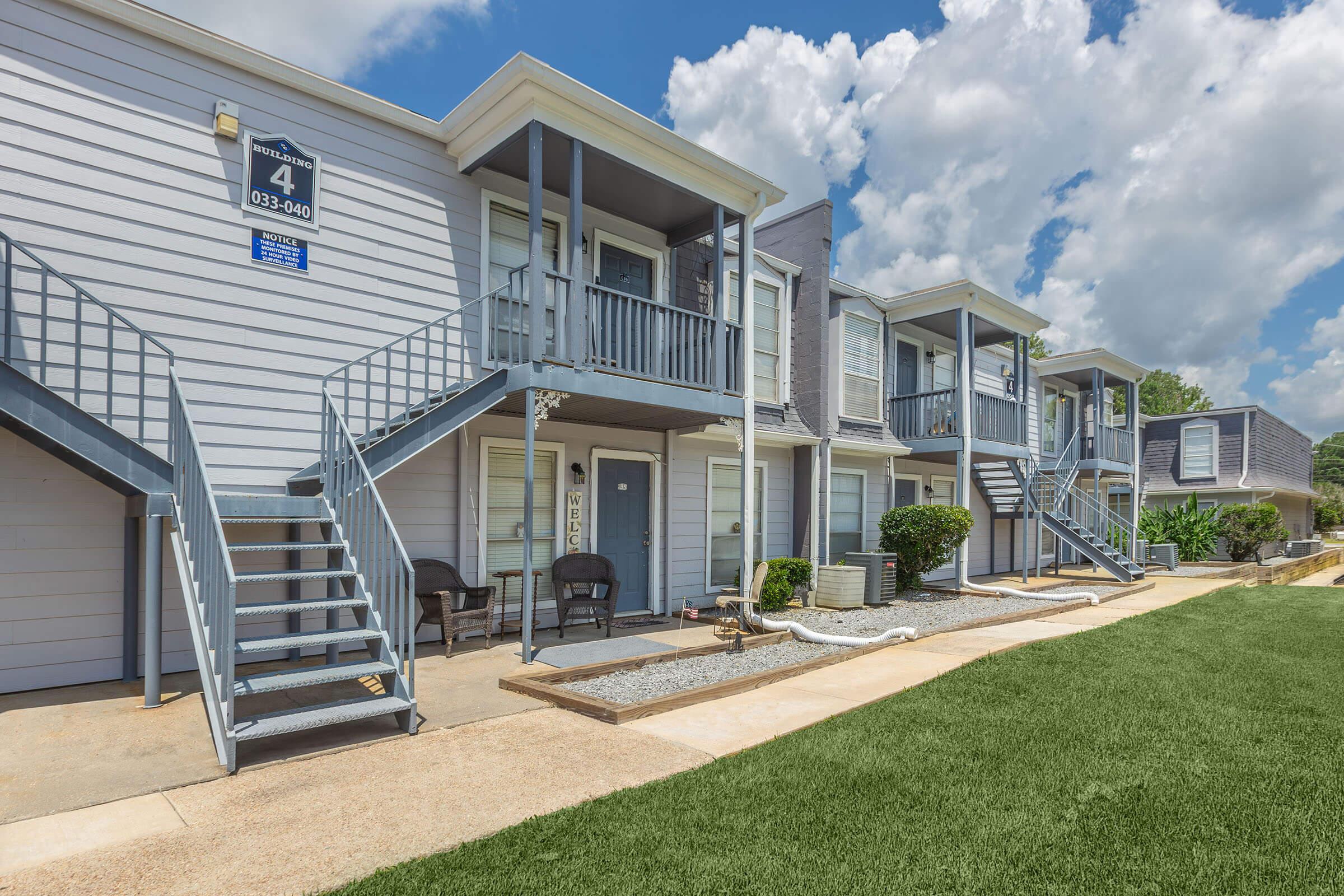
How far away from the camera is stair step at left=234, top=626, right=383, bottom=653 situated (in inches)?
178

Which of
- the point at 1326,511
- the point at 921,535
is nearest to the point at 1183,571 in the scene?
the point at 921,535

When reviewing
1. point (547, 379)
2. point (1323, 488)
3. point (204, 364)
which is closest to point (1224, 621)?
point (547, 379)

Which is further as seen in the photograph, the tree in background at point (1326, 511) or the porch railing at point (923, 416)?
the tree in background at point (1326, 511)

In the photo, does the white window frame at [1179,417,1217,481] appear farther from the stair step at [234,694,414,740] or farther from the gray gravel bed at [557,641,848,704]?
the stair step at [234,694,414,740]

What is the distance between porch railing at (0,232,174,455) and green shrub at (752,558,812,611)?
6.79 metres

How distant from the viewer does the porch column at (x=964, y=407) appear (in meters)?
13.1

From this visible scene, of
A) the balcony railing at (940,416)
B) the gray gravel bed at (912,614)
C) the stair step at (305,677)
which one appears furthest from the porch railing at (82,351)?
the balcony railing at (940,416)

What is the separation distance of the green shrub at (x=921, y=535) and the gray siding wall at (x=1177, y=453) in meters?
17.5

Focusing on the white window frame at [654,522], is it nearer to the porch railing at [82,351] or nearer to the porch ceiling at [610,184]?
the porch ceiling at [610,184]

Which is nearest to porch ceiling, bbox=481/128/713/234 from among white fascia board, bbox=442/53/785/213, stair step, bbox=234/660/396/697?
white fascia board, bbox=442/53/785/213

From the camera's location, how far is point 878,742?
4539 mm

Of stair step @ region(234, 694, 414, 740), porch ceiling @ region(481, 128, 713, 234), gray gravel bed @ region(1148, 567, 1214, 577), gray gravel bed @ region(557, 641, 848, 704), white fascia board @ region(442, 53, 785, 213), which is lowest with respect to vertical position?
gray gravel bed @ region(1148, 567, 1214, 577)

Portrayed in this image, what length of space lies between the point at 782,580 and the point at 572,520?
11.0 ft

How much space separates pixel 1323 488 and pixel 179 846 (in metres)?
61.7
